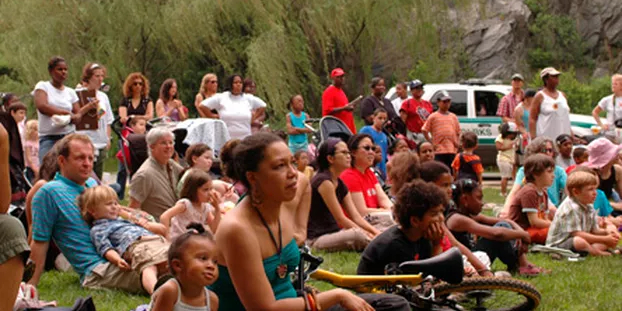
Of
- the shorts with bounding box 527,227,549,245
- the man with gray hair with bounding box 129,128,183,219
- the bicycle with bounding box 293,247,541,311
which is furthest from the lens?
the shorts with bounding box 527,227,549,245

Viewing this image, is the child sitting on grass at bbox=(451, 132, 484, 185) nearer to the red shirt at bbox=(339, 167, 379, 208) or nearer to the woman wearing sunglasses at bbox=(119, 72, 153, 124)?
the red shirt at bbox=(339, 167, 379, 208)

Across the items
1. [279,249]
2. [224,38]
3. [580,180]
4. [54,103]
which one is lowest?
[580,180]

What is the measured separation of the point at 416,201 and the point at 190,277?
5.06ft

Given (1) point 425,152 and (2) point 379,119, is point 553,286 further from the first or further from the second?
(2) point 379,119

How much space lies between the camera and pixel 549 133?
39.4 feet

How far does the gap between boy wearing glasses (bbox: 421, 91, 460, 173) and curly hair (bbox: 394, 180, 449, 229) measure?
7.45 metres

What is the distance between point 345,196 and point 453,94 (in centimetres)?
1028

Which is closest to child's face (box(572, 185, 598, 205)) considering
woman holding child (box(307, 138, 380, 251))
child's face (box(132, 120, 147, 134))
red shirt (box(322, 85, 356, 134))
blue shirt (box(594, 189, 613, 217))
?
blue shirt (box(594, 189, 613, 217))

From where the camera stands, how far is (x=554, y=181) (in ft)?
31.2

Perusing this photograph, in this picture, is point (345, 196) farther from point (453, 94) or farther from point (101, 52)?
point (101, 52)

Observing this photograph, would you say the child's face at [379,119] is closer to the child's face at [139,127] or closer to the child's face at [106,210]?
the child's face at [139,127]

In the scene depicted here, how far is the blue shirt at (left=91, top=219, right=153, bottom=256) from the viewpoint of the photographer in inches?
246

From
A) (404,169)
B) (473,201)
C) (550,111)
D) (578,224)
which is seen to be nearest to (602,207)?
(578,224)

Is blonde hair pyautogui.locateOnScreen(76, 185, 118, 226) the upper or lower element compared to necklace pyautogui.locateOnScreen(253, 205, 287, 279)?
lower
